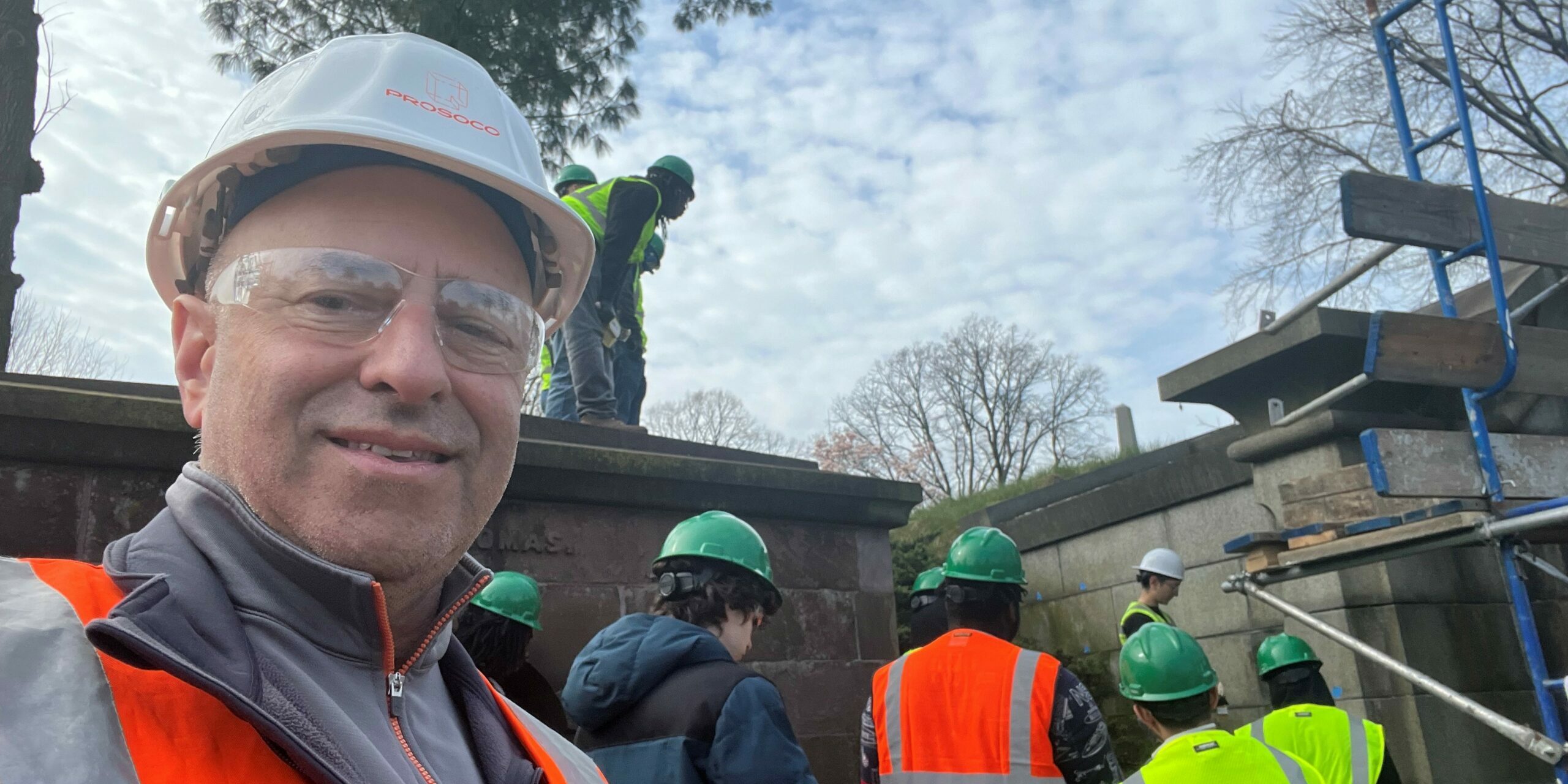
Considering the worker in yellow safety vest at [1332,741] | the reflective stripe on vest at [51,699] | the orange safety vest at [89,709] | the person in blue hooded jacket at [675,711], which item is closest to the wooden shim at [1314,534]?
the worker in yellow safety vest at [1332,741]

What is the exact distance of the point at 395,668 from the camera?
1.30 metres

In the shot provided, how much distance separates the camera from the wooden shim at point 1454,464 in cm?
421

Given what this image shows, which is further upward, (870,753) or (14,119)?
(14,119)

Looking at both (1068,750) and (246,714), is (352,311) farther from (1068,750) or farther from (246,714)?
(1068,750)

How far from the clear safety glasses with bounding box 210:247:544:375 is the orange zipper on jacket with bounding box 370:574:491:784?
33 cm

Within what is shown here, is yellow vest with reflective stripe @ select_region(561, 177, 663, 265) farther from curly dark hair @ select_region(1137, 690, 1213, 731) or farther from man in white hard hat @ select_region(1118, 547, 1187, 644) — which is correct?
curly dark hair @ select_region(1137, 690, 1213, 731)

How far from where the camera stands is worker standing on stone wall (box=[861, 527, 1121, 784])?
133 inches

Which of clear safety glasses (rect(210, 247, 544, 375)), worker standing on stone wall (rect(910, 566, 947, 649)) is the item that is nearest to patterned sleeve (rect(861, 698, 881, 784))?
worker standing on stone wall (rect(910, 566, 947, 649))

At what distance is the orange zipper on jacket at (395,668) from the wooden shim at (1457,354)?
13.5 feet

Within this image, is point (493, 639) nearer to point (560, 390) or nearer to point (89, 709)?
point (89, 709)

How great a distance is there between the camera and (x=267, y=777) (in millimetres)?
935

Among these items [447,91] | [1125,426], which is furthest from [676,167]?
[1125,426]

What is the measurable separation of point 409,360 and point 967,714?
9.03 ft

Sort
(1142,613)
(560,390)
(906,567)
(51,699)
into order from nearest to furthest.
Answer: (51,699) < (1142,613) < (560,390) < (906,567)
